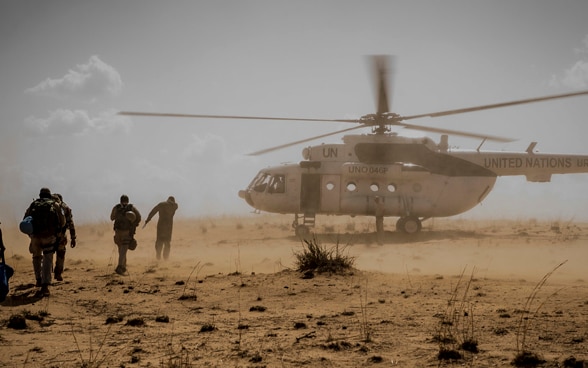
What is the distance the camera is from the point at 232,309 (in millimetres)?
6938

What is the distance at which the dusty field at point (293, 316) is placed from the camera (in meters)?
4.72

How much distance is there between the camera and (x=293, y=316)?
21.0 feet

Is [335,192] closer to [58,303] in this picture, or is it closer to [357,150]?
[357,150]

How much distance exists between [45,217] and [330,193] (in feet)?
37.2

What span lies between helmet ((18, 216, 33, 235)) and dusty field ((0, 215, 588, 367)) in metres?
1.11

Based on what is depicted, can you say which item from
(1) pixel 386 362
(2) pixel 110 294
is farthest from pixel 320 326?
(2) pixel 110 294

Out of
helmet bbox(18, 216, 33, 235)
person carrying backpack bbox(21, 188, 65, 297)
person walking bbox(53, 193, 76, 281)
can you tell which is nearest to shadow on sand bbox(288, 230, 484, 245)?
person walking bbox(53, 193, 76, 281)

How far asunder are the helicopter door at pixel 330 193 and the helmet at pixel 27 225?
1146cm

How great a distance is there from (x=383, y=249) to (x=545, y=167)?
766 centimetres

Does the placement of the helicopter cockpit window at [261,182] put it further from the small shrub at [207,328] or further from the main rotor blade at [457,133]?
the small shrub at [207,328]

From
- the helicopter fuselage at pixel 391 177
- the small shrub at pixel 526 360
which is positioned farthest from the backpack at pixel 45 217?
the helicopter fuselage at pixel 391 177

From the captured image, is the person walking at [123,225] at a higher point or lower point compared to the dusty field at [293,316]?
higher

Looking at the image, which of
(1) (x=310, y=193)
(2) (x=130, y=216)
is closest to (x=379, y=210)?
(1) (x=310, y=193)

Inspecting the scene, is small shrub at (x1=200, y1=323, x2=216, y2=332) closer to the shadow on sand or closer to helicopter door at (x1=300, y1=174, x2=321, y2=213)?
the shadow on sand
